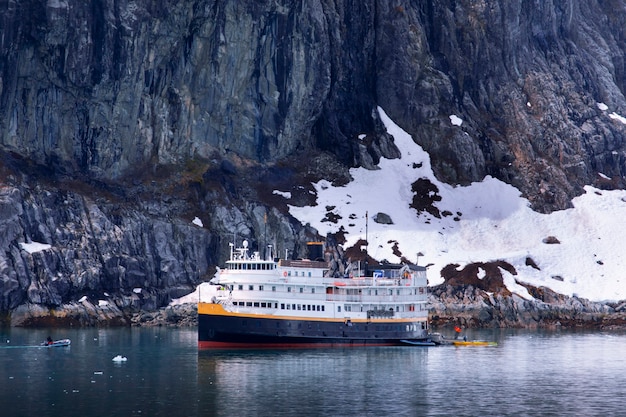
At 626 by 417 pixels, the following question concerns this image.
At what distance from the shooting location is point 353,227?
164m

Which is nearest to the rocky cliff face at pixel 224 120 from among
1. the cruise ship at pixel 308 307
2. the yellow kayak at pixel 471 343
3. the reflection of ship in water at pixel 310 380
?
the cruise ship at pixel 308 307

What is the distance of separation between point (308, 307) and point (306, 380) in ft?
→ 87.2

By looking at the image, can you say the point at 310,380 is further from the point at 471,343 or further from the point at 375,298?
the point at 471,343

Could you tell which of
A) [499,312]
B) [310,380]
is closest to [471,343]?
[499,312]

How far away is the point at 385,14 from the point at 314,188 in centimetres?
3630

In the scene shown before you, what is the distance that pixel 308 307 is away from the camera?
11150cm

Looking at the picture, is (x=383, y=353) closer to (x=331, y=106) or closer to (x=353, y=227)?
(x=353, y=227)

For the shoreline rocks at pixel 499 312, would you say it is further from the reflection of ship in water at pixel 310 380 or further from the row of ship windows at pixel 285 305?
the reflection of ship in water at pixel 310 380

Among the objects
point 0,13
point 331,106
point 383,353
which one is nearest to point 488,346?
point 383,353

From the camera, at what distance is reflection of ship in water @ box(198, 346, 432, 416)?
7212cm

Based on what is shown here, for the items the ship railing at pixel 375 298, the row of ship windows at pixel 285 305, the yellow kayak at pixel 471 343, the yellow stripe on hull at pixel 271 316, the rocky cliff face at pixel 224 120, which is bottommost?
the yellow kayak at pixel 471 343

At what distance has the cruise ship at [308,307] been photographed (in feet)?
353

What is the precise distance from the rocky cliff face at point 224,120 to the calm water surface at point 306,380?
31103mm

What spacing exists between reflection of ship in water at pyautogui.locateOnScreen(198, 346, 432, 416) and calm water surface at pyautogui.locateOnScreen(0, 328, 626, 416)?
3.6 inches
